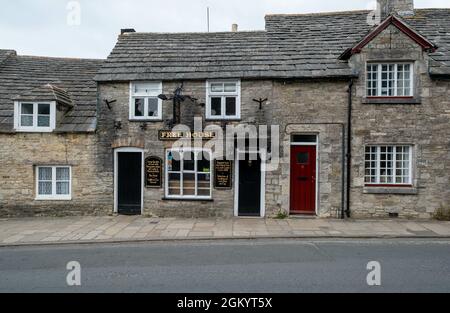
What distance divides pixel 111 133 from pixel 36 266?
5.79 m

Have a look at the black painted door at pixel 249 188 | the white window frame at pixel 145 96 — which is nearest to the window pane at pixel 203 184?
the black painted door at pixel 249 188

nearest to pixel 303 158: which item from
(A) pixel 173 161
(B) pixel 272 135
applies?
(B) pixel 272 135

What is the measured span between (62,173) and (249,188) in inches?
282

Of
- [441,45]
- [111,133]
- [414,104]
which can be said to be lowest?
[111,133]

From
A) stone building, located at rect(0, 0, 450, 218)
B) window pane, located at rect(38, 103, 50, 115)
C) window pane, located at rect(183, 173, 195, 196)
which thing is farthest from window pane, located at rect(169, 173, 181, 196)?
window pane, located at rect(38, 103, 50, 115)

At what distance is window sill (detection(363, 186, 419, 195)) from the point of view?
33.9ft

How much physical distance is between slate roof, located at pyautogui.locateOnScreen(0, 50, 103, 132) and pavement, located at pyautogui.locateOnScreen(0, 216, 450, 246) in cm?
358

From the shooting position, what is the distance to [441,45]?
1155 centimetres

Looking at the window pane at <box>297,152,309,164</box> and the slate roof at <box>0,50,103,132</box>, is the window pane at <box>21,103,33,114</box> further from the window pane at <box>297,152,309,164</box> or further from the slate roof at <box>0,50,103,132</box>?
the window pane at <box>297,152,309,164</box>

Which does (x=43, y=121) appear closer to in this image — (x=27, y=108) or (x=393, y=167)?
(x=27, y=108)

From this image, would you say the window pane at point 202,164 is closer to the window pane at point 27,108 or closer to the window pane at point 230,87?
the window pane at point 230,87

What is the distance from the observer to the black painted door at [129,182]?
11.3 meters
